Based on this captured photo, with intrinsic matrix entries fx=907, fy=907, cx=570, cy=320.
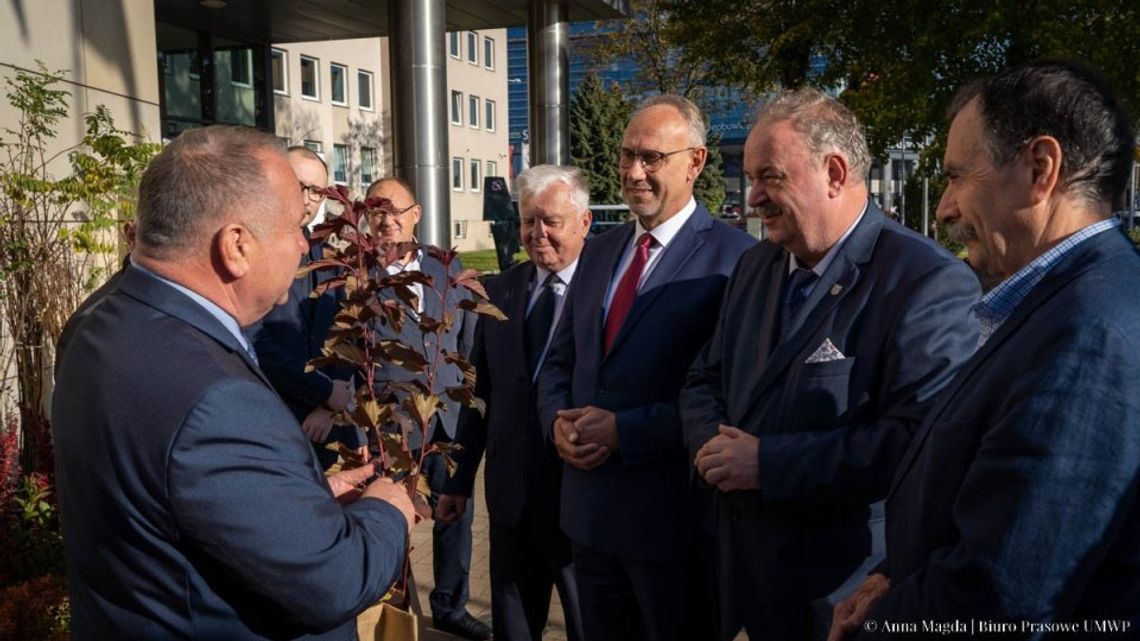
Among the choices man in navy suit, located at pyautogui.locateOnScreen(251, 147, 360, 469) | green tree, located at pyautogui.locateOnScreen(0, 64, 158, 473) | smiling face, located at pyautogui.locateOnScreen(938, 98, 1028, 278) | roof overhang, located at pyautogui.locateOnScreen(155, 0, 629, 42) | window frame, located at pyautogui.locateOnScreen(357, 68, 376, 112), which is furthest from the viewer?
window frame, located at pyautogui.locateOnScreen(357, 68, 376, 112)

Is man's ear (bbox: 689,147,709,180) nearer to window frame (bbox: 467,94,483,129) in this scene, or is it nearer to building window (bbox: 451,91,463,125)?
building window (bbox: 451,91,463,125)

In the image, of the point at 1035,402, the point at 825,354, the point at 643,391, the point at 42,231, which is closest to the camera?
the point at 1035,402

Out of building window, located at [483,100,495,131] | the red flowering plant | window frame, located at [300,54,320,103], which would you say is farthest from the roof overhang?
building window, located at [483,100,495,131]

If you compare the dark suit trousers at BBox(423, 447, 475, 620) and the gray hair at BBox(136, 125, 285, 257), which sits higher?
the gray hair at BBox(136, 125, 285, 257)

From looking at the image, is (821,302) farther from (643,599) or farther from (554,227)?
(554,227)

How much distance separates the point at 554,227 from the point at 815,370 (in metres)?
1.70

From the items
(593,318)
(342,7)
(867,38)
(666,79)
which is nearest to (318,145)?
(666,79)

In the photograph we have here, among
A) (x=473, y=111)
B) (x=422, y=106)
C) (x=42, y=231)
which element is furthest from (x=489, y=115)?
(x=42, y=231)

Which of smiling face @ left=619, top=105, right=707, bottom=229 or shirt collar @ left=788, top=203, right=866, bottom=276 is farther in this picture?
smiling face @ left=619, top=105, right=707, bottom=229

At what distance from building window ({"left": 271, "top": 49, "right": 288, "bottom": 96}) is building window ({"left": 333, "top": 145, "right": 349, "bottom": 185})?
182 inches

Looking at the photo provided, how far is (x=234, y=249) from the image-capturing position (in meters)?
1.79

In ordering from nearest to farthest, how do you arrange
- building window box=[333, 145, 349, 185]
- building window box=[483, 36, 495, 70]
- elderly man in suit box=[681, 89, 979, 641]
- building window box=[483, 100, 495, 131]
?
elderly man in suit box=[681, 89, 979, 641] < building window box=[333, 145, 349, 185] < building window box=[483, 36, 495, 70] < building window box=[483, 100, 495, 131]

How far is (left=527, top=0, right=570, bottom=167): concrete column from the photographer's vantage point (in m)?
15.0

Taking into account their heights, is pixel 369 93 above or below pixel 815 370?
above
